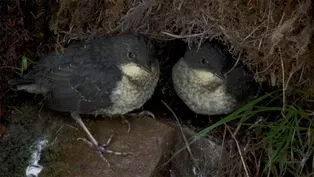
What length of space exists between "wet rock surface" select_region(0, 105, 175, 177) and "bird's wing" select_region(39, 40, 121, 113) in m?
0.19

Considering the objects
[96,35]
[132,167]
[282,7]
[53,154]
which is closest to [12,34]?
[96,35]

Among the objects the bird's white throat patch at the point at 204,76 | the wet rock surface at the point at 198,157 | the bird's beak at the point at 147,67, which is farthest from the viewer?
the bird's white throat patch at the point at 204,76

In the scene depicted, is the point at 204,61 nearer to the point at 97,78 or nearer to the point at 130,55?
the point at 130,55

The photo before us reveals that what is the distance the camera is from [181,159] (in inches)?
134

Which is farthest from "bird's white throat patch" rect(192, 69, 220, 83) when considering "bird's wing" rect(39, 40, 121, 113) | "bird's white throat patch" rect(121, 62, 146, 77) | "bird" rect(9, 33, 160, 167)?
"bird's wing" rect(39, 40, 121, 113)

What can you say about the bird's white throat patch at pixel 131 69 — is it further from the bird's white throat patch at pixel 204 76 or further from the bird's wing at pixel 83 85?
the bird's white throat patch at pixel 204 76

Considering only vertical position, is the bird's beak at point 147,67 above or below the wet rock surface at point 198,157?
above

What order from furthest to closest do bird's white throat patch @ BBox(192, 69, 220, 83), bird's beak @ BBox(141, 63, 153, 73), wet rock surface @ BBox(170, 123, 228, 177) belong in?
bird's white throat patch @ BBox(192, 69, 220, 83) < wet rock surface @ BBox(170, 123, 228, 177) < bird's beak @ BBox(141, 63, 153, 73)

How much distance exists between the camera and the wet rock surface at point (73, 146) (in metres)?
3.18

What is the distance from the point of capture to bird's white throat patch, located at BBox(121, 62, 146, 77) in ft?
11.0

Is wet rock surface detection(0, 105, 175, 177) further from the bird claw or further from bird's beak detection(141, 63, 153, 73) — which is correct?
bird's beak detection(141, 63, 153, 73)

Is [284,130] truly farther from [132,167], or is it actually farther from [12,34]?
[12,34]

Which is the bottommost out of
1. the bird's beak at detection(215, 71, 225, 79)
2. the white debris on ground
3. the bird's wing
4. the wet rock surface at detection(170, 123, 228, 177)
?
the white debris on ground

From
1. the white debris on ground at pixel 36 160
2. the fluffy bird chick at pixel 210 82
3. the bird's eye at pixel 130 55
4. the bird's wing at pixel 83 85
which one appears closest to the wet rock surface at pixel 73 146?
the white debris on ground at pixel 36 160
